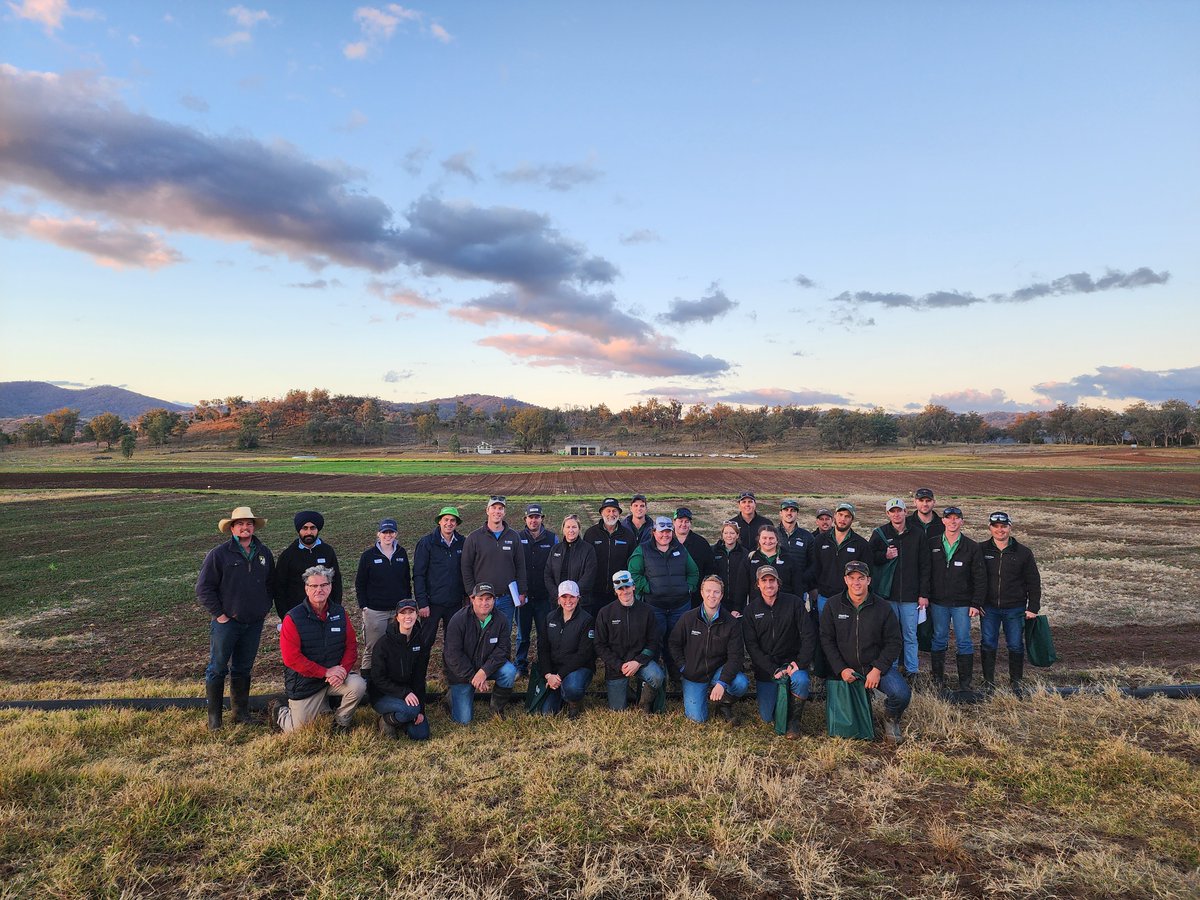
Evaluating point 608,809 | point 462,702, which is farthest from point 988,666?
point 462,702

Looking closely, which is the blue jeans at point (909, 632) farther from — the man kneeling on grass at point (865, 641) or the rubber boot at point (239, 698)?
the rubber boot at point (239, 698)

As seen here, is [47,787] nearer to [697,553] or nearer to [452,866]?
[452,866]

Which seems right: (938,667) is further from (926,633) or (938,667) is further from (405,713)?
(405,713)

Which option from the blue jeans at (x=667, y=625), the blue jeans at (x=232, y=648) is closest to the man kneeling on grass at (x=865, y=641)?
the blue jeans at (x=667, y=625)

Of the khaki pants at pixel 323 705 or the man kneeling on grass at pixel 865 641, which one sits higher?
the man kneeling on grass at pixel 865 641

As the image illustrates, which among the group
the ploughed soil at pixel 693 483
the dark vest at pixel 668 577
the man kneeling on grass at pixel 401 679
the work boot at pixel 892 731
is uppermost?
the dark vest at pixel 668 577

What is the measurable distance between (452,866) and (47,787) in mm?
3761

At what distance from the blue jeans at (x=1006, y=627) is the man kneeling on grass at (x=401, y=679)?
7.04 m

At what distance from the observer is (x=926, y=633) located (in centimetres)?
800

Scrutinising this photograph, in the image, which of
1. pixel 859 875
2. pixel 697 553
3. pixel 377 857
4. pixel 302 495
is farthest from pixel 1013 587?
pixel 302 495

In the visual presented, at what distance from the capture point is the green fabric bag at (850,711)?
6.23 metres

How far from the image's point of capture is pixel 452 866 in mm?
4211

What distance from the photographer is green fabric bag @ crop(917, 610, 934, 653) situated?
314 inches

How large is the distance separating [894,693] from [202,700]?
312 inches
